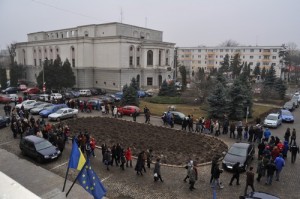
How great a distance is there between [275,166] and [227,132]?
10.5 m

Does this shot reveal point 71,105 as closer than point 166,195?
No

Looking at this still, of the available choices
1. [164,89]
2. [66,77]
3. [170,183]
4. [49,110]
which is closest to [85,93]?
[66,77]

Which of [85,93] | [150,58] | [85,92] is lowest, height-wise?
[85,93]

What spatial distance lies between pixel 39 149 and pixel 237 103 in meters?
21.3

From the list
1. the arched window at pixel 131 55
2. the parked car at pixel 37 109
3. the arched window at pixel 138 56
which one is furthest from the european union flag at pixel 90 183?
the arched window at pixel 138 56

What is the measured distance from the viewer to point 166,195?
12.5 meters

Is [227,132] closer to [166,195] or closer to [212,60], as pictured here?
Result: [166,195]

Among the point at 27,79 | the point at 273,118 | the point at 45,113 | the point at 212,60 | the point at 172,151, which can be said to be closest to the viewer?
the point at 172,151

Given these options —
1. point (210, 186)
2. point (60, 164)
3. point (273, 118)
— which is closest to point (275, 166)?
point (210, 186)

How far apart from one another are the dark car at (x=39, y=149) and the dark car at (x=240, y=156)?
10268mm

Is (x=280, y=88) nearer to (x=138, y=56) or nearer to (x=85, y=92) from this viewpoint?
(x=138, y=56)

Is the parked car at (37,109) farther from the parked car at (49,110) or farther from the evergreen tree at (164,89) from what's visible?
the evergreen tree at (164,89)

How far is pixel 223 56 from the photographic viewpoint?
10706cm

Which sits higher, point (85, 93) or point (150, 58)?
point (150, 58)
